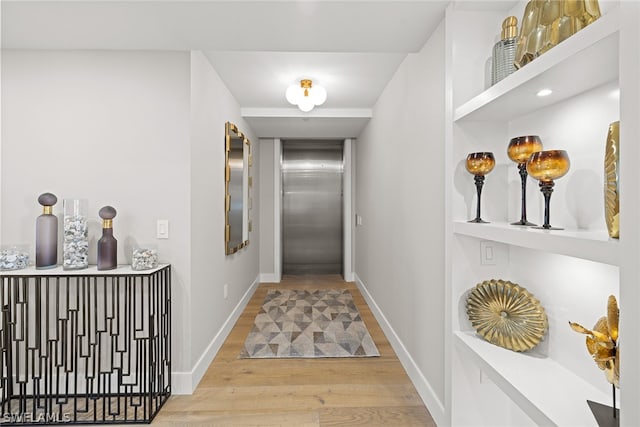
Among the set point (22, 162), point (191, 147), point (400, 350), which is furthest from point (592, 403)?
point (22, 162)

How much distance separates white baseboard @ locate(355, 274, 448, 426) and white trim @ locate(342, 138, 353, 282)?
189cm

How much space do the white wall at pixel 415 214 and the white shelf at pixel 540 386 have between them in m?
0.49

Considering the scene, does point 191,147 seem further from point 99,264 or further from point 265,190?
point 265,190

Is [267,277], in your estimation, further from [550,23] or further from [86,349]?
[550,23]

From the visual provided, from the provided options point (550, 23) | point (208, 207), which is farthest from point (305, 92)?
point (550, 23)

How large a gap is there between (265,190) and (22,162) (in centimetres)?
354

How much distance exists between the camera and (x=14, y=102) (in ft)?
7.44

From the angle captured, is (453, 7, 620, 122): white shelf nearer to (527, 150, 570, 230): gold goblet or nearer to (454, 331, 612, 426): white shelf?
(527, 150, 570, 230): gold goblet

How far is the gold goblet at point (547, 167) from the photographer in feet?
3.88

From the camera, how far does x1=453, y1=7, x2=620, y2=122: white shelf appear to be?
0.90 meters

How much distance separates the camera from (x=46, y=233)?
83.1 inches

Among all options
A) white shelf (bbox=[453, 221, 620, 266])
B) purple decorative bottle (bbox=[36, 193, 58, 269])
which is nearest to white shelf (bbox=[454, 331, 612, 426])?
white shelf (bbox=[453, 221, 620, 266])

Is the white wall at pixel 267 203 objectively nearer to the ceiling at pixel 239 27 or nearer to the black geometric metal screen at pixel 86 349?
the ceiling at pixel 239 27

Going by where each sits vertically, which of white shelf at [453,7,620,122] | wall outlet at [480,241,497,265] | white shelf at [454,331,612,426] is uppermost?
white shelf at [453,7,620,122]
